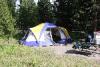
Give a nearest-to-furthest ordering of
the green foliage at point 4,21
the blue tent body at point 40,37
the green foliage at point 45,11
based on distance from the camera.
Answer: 1. the blue tent body at point 40,37
2. the green foliage at point 4,21
3. the green foliage at point 45,11

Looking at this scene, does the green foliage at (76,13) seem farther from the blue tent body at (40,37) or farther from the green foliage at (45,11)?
the green foliage at (45,11)

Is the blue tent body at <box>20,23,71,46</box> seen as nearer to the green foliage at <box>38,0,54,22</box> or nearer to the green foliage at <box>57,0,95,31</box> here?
the green foliage at <box>57,0,95,31</box>

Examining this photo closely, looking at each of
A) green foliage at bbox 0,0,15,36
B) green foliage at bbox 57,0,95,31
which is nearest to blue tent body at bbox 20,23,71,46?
green foliage at bbox 57,0,95,31

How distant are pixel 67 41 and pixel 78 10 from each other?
3.42 m

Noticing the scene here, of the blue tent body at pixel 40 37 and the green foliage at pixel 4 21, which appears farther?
the green foliage at pixel 4 21

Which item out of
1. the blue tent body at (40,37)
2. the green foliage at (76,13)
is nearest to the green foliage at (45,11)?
the green foliage at (76,13)

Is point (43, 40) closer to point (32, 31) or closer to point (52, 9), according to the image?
point (32, 31)

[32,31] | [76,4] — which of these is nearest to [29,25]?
[76,4]

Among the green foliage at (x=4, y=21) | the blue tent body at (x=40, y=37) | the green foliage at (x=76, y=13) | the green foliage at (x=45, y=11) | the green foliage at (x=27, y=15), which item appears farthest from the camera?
the green foliage at (x=45, y=11)

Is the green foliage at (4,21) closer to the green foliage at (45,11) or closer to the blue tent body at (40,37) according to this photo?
the blue tent body at (40,37)

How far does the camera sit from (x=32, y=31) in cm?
2038

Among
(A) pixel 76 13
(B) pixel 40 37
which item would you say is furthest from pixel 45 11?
(B) pixel 40 37

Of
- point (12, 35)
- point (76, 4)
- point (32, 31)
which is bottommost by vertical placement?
point (12, 35)

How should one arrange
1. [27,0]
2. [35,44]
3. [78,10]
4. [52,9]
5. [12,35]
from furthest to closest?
[27,0] → [52,9] → [12,35] → [78,10] → [35,44]
